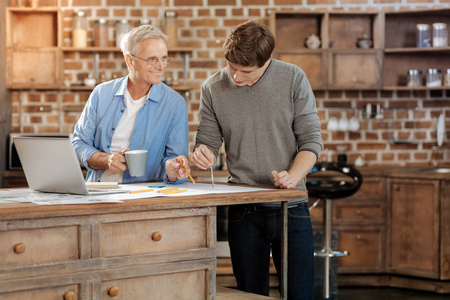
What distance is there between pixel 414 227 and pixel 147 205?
10.3 ft

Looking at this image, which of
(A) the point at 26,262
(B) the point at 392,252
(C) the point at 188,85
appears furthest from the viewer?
(C) the point at 188,85

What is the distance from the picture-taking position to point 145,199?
2.23 metres

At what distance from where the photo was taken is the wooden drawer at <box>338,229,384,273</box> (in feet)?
16.0

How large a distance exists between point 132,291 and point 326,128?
3.42 meters

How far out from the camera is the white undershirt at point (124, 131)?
2.78 m

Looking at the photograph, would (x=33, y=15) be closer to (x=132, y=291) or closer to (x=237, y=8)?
(x=237, y=8)

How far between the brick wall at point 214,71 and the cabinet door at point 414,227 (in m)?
0.62

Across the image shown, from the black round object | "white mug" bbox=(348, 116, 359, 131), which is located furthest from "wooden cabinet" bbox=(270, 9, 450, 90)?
the black round object

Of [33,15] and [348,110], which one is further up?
[33,15]

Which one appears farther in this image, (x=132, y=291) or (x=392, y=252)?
(x=392, y=252)

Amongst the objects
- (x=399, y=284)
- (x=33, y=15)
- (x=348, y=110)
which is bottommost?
(x=399, y=284)

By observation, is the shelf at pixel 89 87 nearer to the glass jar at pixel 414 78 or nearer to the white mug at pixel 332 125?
the white mug at pixel 332 125

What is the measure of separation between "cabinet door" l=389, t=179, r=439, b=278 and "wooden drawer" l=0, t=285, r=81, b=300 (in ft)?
10.7

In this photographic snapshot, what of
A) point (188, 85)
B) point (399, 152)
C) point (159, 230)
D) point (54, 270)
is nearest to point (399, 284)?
point (399, 152)
